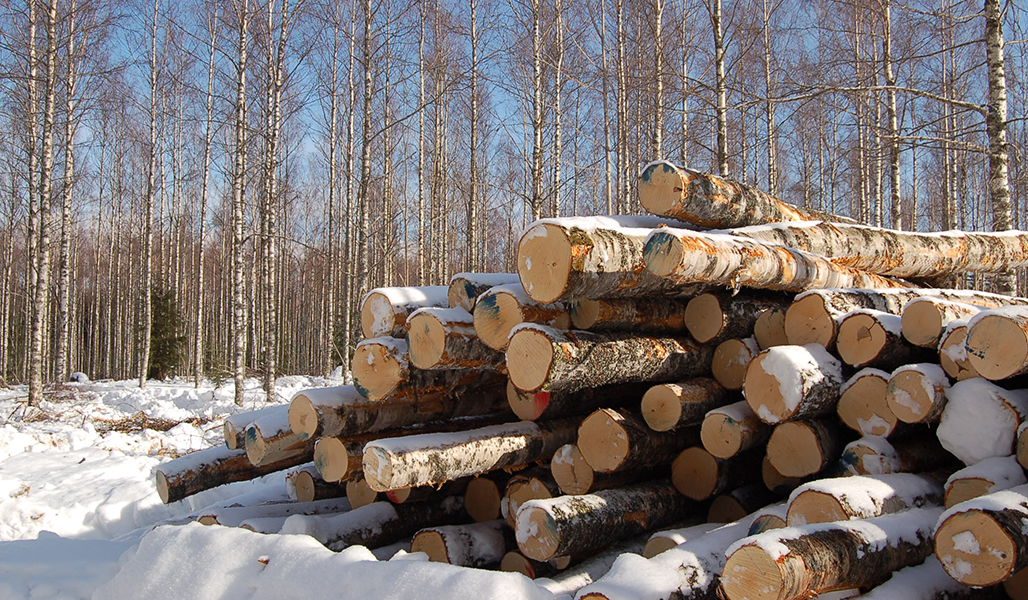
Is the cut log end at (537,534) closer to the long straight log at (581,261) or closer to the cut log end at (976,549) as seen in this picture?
the long straight log at (581,261)

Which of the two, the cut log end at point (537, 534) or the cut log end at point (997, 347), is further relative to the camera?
the cut log end at point (537, 534)

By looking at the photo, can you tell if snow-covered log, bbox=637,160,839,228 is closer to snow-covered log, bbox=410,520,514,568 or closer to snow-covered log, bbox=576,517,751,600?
snow-covered log, bbox=576,517,751,600

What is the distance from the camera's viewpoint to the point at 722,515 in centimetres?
356

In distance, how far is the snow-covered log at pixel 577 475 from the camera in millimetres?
3336

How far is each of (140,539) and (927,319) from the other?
4903 mm

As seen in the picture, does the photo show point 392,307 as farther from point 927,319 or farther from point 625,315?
point 927,319

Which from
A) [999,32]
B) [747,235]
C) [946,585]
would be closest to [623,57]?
[999,32]

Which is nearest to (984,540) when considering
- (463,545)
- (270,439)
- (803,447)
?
(803,447)

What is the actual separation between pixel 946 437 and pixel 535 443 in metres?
1.97

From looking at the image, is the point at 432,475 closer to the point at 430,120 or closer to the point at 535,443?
the point at 535,443

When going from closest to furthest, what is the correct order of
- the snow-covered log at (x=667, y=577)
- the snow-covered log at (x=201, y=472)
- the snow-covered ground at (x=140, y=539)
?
1. the snow-covered log at (x=667, y=577)
2. the snow-covered ground at (x=140, y=539)
3. the snow-covered log at (x=201, y=472)

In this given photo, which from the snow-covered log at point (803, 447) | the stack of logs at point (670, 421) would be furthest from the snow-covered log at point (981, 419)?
the snow-covered log at point (803, 447)

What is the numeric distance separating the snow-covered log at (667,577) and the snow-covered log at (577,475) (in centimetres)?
85

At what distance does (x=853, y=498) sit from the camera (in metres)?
2.45
